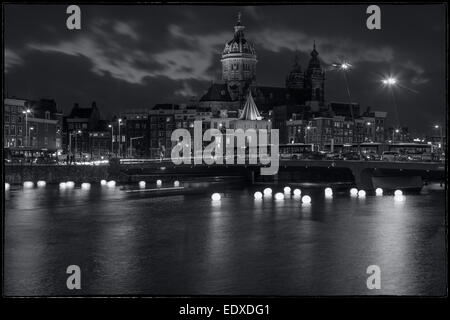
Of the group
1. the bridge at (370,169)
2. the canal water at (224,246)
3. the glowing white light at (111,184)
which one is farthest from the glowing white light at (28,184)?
the canal water at (224,246)

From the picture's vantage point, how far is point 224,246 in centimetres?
4231

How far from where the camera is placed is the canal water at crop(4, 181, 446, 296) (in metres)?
30.4

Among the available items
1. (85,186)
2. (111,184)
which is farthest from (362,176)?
(85,186)

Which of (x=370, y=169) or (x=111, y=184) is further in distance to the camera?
(x=111, y=184)

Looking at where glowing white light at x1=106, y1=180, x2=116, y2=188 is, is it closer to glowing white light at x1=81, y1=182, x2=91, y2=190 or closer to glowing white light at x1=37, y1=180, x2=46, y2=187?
glowing white light at x1=81, y1=182, x2=91, y2=190

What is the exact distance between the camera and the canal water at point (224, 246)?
3044 cm

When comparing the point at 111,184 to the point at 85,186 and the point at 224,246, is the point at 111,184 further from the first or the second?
the point at 224,246

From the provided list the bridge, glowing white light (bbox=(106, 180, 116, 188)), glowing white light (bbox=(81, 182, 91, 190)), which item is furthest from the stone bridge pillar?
glowing white light (bbox=(81, 182, 91, 190))

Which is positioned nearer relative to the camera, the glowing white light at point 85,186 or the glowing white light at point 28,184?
the glowing white light at point 85,186

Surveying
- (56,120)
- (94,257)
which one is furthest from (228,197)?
(56,120)

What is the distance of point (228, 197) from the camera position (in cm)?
8250

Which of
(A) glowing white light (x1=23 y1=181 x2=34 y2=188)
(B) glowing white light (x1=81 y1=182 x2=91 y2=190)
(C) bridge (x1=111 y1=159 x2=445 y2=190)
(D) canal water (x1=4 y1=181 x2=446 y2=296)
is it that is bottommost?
(D) canal water (x1=4 y1=181 x2=446 y2=296)

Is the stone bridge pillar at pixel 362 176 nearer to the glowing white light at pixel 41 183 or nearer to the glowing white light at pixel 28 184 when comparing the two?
the glowing white light at pixel 41 183
